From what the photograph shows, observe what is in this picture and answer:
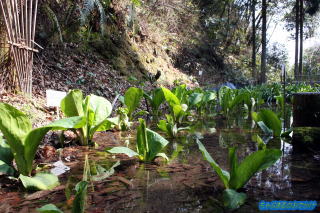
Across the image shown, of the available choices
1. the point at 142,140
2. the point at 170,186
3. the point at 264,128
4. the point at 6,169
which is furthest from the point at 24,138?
the point at 264,128

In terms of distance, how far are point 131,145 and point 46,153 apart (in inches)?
26.6

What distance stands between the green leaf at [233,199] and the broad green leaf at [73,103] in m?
1.37

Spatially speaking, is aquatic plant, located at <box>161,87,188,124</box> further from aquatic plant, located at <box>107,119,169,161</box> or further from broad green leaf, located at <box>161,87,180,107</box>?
aquatic plant, located at <box>107,119,169,161</box>

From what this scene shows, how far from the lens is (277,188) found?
1.28 metres

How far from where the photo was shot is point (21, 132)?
140 centimetres

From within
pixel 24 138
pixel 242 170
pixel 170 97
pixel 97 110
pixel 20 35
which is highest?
pixel 20 35

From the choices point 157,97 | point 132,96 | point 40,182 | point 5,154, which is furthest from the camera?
point 157,97

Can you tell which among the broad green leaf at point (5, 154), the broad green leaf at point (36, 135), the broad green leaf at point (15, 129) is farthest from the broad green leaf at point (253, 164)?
the broad green leaf at point (5, 154)

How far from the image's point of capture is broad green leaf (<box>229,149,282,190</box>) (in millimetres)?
1141

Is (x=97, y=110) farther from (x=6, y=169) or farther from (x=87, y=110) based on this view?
(x=6, y=169)

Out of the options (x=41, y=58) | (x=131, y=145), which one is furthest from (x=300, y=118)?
(x=41, y=58)

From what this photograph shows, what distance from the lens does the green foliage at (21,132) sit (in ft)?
4.39

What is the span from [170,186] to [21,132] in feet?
2.60

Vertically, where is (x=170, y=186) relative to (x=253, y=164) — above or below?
below
